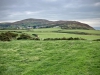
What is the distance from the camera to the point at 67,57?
838 inches

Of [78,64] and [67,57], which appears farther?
[67,57]

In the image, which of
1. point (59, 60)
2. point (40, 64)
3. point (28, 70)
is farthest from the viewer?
point (59, 60)

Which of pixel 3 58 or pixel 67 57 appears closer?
pixel 67 57

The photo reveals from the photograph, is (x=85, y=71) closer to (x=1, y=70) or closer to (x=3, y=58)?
(x=1, y=70)

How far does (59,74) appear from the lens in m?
16.1

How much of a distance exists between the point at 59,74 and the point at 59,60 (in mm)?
4542

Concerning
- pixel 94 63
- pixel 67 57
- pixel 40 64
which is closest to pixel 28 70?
pixel 40 64

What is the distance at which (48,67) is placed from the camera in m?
18.1

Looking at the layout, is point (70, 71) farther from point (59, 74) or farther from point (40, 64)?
point (40, 64)

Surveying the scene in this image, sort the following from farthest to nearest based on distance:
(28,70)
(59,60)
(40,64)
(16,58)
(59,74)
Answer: (16,58)
(59,60)
(40,64)
(28,70)
(59,74)

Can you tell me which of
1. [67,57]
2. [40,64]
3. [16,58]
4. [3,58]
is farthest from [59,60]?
[3,58]

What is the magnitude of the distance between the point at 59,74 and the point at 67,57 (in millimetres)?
5502

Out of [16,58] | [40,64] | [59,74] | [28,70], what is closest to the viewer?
[59,74]

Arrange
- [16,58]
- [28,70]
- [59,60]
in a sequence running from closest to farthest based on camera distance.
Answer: [28,70], [59,60], [16,58]
